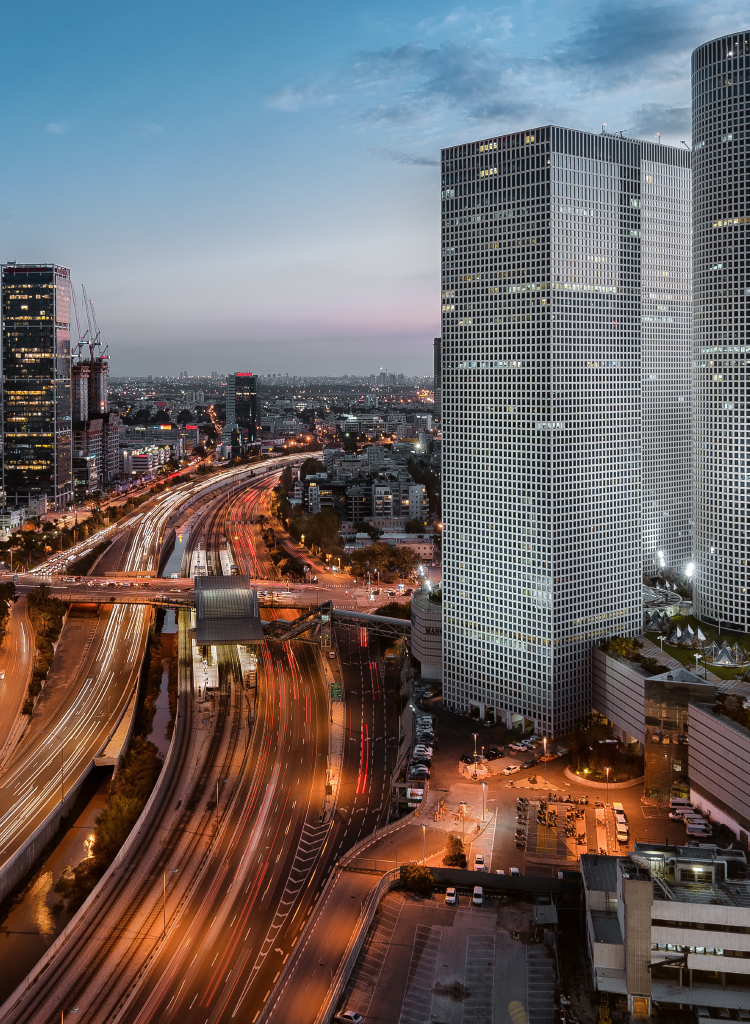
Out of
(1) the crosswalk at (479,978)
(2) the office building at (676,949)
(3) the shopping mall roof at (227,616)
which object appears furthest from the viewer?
(3) the shopping mall roof at (227,616)

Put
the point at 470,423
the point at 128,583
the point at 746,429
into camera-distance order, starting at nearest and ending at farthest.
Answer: the point at 470,423
the point at 746,429
the point at 128,583

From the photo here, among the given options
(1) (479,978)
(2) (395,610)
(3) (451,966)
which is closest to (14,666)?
(2) (395,610)

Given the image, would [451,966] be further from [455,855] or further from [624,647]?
[624,647]

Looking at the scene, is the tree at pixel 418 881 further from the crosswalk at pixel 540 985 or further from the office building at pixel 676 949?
the office building at pixel 676 949

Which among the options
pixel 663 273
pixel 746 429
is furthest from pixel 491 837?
pixel 663 273

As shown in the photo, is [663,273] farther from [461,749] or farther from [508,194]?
[461,749]

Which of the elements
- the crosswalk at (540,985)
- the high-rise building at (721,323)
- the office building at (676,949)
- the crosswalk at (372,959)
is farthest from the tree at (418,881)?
the high-rise building at (721,323)

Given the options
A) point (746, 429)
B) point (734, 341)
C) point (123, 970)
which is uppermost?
point (734, 341)
